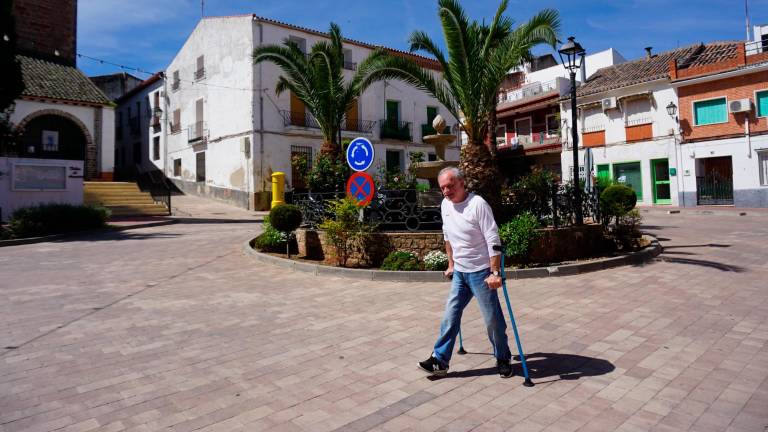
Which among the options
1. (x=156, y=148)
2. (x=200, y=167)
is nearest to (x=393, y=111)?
(x=200, y=167)

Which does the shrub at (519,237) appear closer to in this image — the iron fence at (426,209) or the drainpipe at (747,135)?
the iron fence at (426,209)

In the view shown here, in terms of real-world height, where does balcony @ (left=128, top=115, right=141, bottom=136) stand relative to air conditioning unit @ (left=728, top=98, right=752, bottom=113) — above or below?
above

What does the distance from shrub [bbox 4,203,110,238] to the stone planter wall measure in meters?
9.91

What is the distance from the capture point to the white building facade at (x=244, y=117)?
24.9 m

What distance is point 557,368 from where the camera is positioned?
12.6 ft

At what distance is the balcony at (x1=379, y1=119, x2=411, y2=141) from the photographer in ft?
99.1

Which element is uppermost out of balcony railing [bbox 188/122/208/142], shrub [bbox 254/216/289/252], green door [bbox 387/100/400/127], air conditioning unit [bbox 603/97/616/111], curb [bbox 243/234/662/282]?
green door [bbox 387/100/400/127]

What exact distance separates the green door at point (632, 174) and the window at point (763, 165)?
5.27 meters

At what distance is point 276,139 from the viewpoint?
25484mm

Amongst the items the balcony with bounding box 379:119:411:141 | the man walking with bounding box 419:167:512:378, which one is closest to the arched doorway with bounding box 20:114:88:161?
the balcony with bounding box 379:119:411:141

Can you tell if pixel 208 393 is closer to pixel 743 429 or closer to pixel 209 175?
pixel 743 429

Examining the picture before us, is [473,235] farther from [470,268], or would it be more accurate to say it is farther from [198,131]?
[198,131]

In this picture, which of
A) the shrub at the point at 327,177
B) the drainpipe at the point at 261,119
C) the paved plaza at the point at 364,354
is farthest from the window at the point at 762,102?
the drainpipe at the point at 261,119

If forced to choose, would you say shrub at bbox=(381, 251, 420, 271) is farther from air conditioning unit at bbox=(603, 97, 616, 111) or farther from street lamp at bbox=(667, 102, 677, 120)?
air conditioning unit at bbox=(603, 97, 616, 111)
